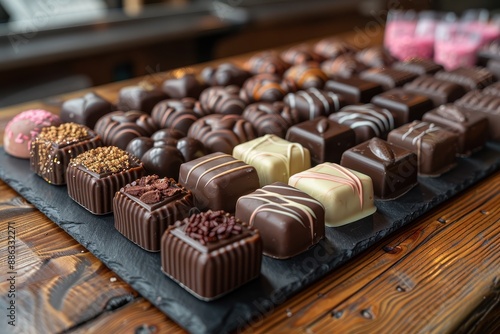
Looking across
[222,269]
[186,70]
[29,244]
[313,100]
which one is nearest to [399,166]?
[313,100]

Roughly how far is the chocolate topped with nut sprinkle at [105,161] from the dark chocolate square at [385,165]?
725 mm

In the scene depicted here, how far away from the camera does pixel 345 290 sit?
1484mm

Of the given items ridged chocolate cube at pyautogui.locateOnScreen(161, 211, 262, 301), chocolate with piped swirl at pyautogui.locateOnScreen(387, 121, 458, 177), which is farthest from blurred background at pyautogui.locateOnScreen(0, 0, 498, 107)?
ridged chocolate cube at pyautogui.locateOnScreen(161, 211, 262, 301)

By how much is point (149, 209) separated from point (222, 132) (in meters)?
0.61

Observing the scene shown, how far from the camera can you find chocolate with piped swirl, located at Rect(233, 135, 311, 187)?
1888 millimetres

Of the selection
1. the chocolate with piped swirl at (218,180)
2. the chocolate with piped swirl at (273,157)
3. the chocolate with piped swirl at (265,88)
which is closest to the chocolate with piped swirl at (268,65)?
the chocolate with piped swirl at (265,88)

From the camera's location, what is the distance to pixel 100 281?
151 cm

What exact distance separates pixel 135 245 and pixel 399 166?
0.89m

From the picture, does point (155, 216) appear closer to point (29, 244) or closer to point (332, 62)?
point (29, 244)

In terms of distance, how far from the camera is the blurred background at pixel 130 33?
3.41m

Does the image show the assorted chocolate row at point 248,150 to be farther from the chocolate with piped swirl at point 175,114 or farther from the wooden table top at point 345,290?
the wooden table top at point 345,290

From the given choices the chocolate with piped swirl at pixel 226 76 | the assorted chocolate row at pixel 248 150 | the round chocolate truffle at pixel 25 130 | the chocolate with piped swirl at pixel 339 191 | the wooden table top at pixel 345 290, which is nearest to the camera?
the wooden table top at pixel 345 290

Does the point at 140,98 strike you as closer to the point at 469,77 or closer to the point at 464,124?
the point at 464,124

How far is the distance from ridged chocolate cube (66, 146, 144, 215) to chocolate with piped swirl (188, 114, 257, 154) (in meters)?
0.33
